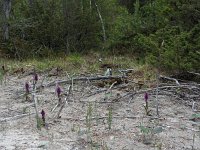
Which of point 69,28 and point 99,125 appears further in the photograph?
point 69,28

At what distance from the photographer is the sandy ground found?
13.3 feet

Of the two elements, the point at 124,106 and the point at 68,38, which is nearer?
the point at 124,106

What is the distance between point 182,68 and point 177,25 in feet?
5.47

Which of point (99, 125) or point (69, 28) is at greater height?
point (69, 28)

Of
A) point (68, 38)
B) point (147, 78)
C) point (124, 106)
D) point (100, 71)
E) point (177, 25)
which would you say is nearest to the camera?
point (124, 106)

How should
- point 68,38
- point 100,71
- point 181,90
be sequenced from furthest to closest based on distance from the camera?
point 68,38
point 100,71
point 181,90

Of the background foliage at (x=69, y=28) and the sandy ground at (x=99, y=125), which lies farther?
the background foliage at (x=69, y=28)

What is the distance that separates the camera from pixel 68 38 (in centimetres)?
1470

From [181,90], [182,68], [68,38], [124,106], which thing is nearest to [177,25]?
[182,68]

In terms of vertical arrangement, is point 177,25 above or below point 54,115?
above

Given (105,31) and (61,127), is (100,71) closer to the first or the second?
(61,127)

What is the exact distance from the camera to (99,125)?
4570 millimetres

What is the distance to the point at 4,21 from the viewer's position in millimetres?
13805

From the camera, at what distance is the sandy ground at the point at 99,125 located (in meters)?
4.07
